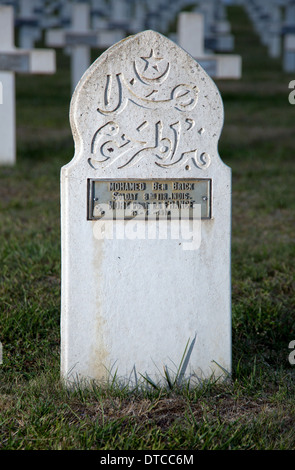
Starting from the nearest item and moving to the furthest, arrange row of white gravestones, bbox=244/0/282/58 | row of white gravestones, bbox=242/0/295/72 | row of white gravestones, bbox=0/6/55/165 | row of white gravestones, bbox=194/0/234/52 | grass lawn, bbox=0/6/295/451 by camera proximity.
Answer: grass lawn, bbox=0/6/295/451
row of white gravestones, bbox=0/6/55/165
row of white gravestones, bbox=194/0/234/52
row of white gravestones, bbox=242/0/295/72
row of white gravestones, bbox=244/0/282/58

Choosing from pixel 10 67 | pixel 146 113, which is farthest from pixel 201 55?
pixel 146 113

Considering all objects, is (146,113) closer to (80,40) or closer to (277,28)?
(80,40)

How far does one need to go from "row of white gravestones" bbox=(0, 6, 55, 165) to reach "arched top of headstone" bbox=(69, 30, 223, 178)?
461cm

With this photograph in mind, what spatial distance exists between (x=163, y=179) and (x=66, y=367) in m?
0.90

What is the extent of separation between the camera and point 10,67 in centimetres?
733

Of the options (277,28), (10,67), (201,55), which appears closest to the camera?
(10,67)

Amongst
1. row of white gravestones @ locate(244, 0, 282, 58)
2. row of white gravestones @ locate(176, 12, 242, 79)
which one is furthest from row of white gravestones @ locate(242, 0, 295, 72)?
row of white gravestones @ locate(176, 12, 242, 79)

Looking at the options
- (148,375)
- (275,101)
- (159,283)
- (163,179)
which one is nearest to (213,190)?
(163,179)

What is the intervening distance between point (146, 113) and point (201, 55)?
5.49 m

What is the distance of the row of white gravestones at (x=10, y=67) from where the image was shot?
724cm

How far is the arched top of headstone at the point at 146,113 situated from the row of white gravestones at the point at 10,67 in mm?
4614

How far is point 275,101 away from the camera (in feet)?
40.7

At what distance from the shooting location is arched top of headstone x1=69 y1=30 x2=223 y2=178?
279 cm

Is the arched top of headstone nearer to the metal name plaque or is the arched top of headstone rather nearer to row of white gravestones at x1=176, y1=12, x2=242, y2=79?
the metal name plaque
